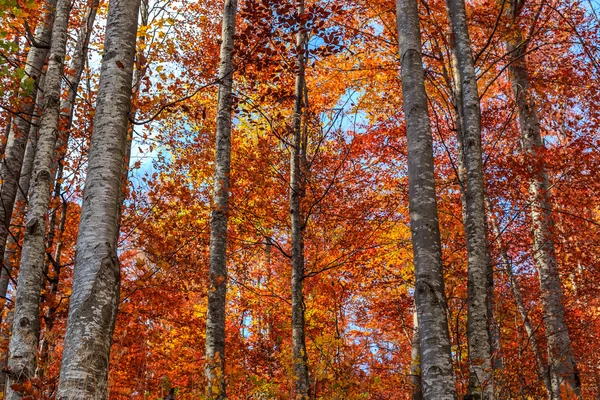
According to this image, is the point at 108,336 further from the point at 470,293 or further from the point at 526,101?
the point at 526,101

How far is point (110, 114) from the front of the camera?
10.8ft

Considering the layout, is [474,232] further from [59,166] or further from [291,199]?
[59,166]

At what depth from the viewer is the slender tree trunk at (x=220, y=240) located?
240 inches

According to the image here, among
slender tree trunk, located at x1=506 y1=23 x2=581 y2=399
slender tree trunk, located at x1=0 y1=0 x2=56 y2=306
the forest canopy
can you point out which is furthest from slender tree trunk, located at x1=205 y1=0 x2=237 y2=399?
slender tree trunk, located at x1=506 y1=23 x2=581 y2=399

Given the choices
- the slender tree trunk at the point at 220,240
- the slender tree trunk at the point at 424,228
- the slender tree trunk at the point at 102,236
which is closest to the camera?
the slender tree trunk at the point at 102,236

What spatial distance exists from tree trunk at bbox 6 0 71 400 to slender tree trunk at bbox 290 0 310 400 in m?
3.68

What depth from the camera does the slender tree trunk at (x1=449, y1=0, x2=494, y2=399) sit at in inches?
207

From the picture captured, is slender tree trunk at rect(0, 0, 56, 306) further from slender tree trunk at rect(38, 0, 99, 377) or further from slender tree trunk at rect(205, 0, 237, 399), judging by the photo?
slender tree trunk at rect(205, 0, 237, 399)

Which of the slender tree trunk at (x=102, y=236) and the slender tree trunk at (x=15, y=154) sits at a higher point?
the slender tree trunk at (x=15, y=154)

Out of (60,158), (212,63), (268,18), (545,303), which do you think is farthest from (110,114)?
(212,63)

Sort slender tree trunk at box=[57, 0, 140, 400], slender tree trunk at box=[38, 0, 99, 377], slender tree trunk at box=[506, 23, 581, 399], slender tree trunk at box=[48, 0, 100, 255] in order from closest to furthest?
1. slender tree trunk at box=[57, 0, 140, 400]
2. slender tree trunk at box=[38, 0, 99, 377]
3. slender tree trunk at box=[48, 0, 100, 255]
4. slender tree trunk at box=[506, 23, 581, 399]

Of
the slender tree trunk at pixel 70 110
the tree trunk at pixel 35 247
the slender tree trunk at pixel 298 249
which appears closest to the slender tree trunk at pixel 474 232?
the slender tree trunk at pixel 298 249

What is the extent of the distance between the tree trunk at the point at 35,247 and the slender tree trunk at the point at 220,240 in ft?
6.62

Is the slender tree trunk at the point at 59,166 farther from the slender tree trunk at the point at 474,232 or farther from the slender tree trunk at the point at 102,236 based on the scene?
the slender tree trunk at the point at 474,232
